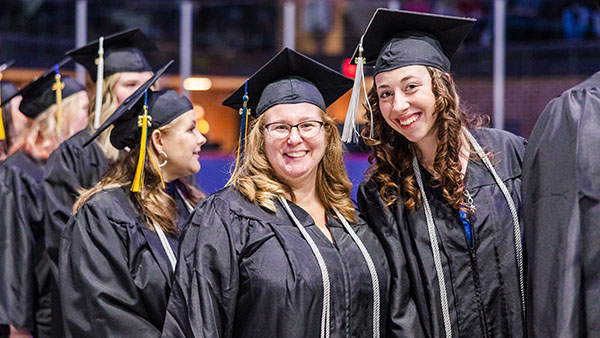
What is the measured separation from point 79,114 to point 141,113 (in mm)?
1428

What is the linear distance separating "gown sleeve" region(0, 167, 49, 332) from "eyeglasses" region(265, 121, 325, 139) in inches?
77.4

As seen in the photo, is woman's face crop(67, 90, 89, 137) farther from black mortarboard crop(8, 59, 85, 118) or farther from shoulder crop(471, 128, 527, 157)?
shoulder crop(471, 128, 527, 157)

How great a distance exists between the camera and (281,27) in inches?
314

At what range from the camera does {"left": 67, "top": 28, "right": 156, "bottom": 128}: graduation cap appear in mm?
4008

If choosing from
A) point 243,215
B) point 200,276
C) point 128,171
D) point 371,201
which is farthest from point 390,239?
point 128,171

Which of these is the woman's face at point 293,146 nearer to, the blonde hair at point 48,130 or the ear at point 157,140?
the ear at point 157,140

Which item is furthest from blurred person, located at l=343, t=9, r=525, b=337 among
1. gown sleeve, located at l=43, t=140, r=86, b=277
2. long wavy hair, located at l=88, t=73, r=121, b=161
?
gown sleeve, located at l=43, t=140, r=86, b=277

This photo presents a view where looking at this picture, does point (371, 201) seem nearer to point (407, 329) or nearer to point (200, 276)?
point (407, 329)

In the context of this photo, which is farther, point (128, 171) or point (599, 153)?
point (128, 171)

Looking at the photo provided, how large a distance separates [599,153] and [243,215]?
119 cm

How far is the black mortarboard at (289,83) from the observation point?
274 centimetres

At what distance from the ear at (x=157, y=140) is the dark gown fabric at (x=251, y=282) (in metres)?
0.68

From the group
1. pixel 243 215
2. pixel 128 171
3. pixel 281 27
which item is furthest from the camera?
pixel 281 27

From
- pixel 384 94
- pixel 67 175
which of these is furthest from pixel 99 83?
pixel 384 94
